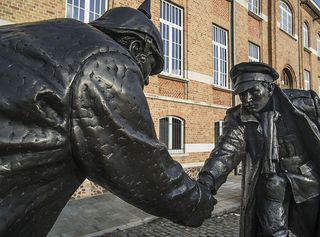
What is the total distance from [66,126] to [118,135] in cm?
18

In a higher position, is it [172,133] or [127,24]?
[127,24]

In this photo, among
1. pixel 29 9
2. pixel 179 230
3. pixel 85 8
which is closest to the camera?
pixel 179 230

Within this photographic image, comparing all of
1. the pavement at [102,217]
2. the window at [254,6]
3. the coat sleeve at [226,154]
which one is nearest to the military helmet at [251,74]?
the coat sleeve at [226,154]

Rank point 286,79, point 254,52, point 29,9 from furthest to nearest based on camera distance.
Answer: point 286,79
point 254,52
point 29,9

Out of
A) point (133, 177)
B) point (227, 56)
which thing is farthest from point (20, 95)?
point (227, 56)

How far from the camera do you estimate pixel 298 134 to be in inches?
120

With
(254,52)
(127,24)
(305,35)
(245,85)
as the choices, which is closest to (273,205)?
(245,85)

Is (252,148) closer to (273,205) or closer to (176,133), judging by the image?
(273,205)

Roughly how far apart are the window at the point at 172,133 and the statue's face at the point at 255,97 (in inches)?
330

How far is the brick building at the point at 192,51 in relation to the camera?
945cm

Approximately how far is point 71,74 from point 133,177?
446 millimetres

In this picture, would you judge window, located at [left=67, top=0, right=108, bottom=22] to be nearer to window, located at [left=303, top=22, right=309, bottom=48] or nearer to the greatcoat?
the greatcoat

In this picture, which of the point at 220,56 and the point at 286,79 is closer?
the point at 220,56

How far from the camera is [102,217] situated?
676 centimetres
